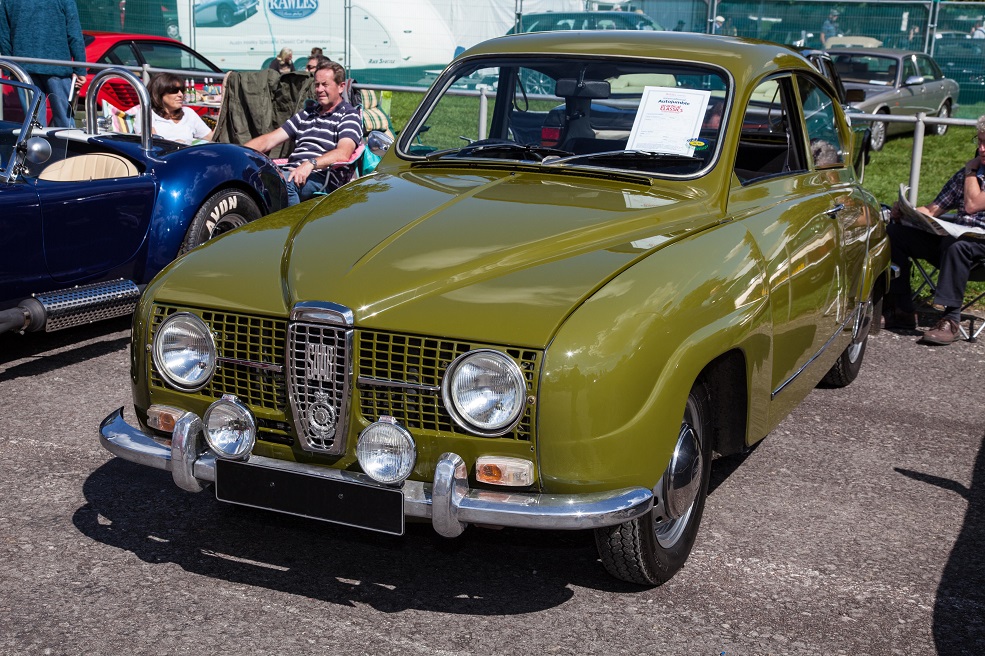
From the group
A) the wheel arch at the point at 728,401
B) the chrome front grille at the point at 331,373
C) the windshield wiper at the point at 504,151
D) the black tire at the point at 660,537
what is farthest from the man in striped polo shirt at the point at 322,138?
the black tire at the point at 660,537

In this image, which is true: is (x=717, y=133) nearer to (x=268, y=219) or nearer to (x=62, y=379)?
(x=268, y=219)

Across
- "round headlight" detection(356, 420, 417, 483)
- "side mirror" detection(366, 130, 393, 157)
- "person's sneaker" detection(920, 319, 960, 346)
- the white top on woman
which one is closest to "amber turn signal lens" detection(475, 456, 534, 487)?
"round headlight" detection(356, 420, 417, 483)

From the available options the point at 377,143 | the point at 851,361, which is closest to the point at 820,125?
the point at 851,361

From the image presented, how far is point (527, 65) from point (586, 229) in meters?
1.57

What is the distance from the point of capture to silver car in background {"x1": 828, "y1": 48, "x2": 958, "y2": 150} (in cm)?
1542

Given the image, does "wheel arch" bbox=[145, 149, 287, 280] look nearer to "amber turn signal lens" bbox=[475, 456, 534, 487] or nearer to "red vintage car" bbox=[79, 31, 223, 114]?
"amber turn signal lens" bbox=[475, 456, 534, 487]

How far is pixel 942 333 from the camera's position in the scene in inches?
290

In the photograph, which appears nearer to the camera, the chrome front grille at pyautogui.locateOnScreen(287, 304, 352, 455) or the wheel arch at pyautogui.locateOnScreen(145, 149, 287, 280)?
the chrome front grille at pyautogui.locateOnScreen(287, 304, 352, 455)

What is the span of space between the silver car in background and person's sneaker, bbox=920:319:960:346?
8.07 metres

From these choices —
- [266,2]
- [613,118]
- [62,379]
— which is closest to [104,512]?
[62,379]

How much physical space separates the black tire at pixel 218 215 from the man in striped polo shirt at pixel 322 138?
0.83 meters

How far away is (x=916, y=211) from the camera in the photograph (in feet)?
24.5

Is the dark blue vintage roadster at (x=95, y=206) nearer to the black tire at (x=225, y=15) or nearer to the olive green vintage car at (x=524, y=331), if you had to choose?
the olive green vintage car at (x=524, y=331)

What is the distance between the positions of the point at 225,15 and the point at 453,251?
60.4 feet
